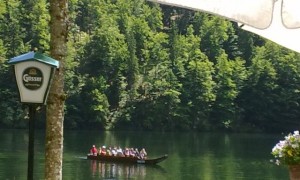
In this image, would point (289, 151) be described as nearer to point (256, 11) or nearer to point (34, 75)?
point (256, 11)

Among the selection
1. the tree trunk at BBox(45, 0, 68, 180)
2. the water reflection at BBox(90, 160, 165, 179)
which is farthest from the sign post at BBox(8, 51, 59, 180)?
the water reflection at BBox(90, 160, 165, 179)

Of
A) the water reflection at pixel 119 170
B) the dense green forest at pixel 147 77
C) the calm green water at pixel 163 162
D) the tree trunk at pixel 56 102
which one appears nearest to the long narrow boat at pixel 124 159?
the water reflection at pixel 119 170

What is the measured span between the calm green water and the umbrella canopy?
22.9 m

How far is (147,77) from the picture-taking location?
2633 inches

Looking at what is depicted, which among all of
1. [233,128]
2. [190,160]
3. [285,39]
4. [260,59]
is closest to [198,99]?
[233,128]

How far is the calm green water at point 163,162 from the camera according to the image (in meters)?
31.2

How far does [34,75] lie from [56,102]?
40cm

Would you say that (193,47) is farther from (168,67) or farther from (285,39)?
(285,39)

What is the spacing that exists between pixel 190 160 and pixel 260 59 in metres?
36.4

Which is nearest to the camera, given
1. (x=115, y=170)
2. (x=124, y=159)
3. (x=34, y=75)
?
(x=34, y=75)

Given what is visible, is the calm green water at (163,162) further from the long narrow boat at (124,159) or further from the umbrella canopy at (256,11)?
the umbrella canopy at (256,11)

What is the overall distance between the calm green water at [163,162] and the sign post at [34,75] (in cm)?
2243

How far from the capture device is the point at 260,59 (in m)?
72.9

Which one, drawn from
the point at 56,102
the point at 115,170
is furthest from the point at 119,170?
the point at 56,102
